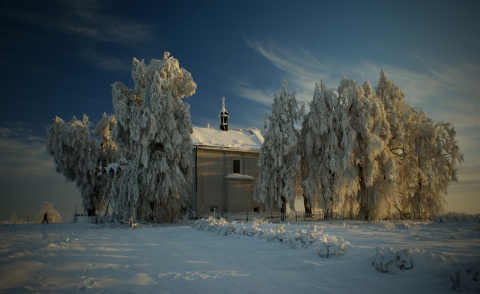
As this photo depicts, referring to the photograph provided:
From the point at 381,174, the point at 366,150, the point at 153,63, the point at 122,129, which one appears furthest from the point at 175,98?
the point at 381,174

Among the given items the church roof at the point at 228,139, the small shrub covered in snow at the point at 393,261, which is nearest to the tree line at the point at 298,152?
the church roof at the point at 228,139

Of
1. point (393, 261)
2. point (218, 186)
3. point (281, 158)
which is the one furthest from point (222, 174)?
point (393, 261)

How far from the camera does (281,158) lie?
24797mm

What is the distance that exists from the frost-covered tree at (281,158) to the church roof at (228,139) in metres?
8.56

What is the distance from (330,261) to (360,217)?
17.9 meters

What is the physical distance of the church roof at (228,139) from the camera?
33125 mm

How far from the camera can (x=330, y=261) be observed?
7.55 metres

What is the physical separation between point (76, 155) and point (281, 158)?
19453mm

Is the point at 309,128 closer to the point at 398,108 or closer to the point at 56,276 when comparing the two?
the point at 398,108

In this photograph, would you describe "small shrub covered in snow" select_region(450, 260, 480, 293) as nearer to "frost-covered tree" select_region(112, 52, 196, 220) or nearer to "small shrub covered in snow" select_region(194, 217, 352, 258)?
"small shrub covered in snow" select_region(194, 217, 352, 258)

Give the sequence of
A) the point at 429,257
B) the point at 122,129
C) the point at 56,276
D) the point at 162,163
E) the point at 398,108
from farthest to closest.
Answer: the point at 398,108 → the point at 122,129 → the point at 162,163 → the point at 56,276 → the point at 429,257

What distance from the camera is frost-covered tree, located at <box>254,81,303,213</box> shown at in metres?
24.6

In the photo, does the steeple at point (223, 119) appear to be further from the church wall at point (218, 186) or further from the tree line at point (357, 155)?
the tree line at point (357, 155)

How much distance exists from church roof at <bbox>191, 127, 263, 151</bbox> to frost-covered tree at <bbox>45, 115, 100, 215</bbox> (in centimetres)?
1025
